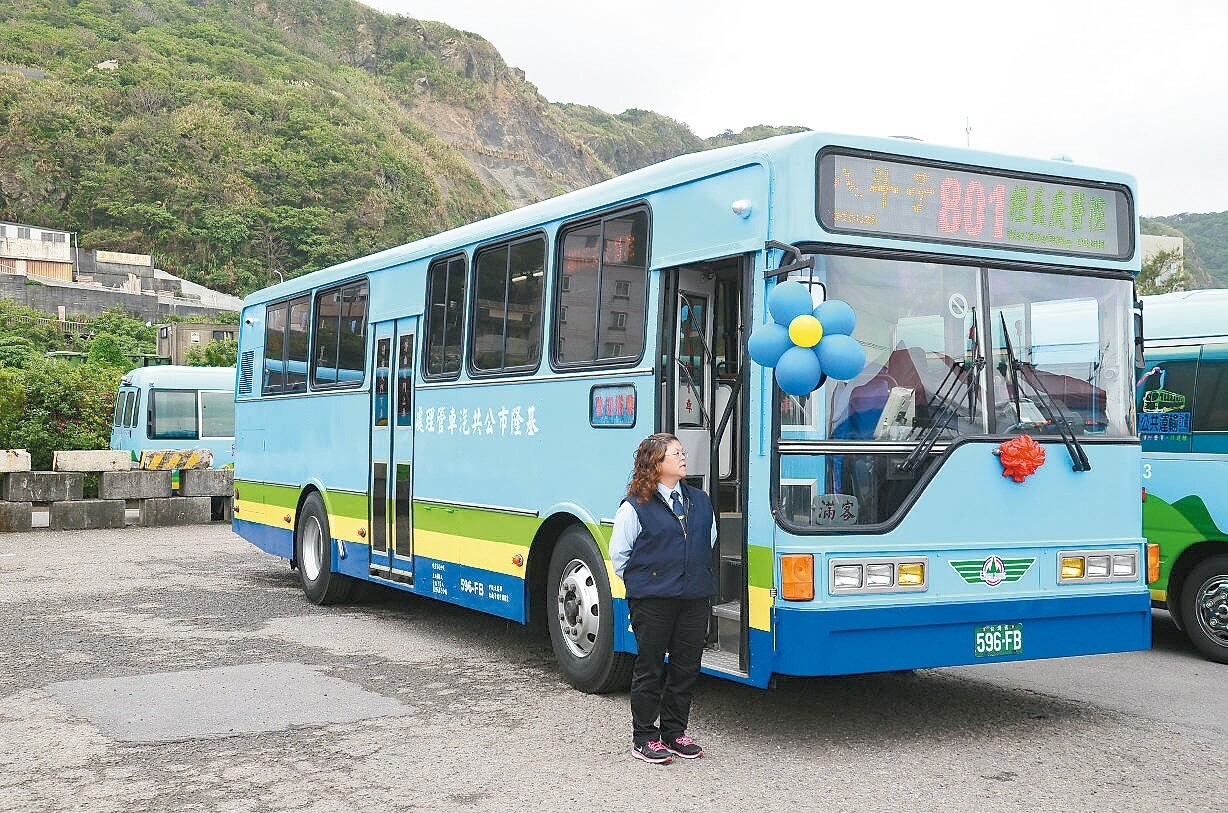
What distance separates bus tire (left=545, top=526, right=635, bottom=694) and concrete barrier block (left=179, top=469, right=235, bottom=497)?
1478 cm

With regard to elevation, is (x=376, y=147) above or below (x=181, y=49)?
below

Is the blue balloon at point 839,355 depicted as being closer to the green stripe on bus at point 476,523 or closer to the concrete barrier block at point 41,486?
the green stripe on bus at point 476,523

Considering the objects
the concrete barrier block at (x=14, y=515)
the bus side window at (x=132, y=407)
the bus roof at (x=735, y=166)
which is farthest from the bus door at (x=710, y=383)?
the bus side window at (x=132, y=407)

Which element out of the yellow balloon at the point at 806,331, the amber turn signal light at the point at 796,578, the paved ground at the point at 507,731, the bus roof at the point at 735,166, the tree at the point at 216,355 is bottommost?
the paved ground at the point at 507,731

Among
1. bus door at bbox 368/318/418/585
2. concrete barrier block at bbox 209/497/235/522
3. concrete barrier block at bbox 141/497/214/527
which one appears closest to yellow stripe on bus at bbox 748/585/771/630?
bus door at bbox 368/318/418/585

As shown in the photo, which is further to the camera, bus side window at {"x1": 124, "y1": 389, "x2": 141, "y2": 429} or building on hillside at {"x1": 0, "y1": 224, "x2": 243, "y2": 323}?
building on hillside at {"x1": 0, "y1": 224, "x2": 243, "y2": 323}

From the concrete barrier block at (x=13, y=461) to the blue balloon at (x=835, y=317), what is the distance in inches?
656

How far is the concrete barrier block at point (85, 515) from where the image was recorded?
1977cm

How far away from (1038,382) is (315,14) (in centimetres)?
17629

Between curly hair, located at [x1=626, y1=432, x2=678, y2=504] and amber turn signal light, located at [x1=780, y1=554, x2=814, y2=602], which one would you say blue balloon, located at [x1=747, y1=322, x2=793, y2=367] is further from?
amber turn signal light, located at [x1=780, y1=554, x2=814, y2=602]

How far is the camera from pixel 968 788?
578 cm

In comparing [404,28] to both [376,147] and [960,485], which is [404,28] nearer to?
[376,147]

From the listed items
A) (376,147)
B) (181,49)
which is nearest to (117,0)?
(181,49)

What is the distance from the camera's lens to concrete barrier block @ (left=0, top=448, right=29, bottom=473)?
19.3 meters
